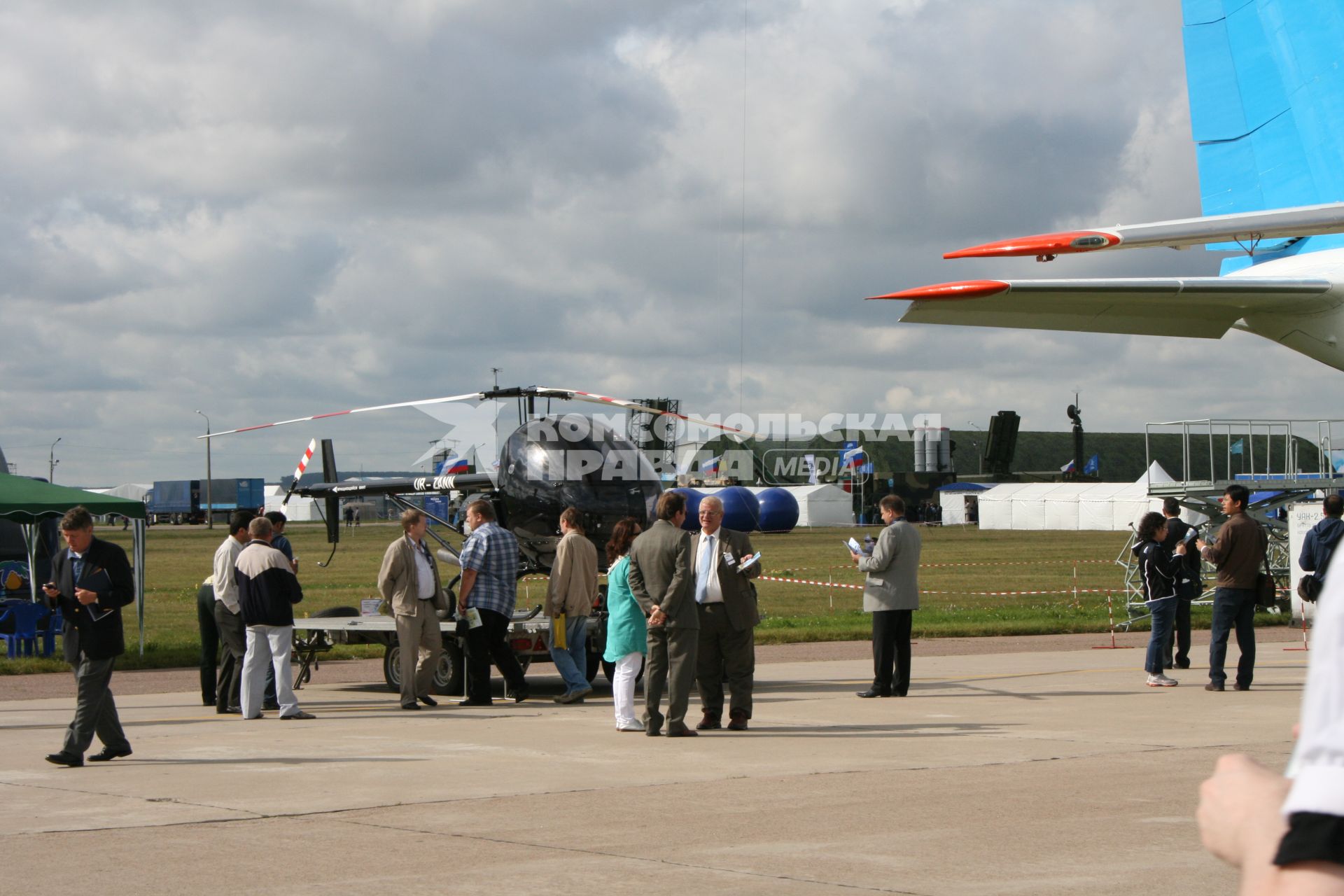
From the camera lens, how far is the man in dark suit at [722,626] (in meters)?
10.6

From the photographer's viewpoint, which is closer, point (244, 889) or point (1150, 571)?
Result: point (244, 889)

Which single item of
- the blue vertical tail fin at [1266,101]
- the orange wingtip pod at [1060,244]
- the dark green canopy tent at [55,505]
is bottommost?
the dark green canopy tent at [55,505]

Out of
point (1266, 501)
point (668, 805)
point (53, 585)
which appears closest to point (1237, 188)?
point (668, 805)

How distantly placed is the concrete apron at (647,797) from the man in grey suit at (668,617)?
25 centimetres

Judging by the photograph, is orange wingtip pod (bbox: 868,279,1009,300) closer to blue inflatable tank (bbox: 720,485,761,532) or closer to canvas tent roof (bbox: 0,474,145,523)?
canvas tent roof (bbox: 0,474,145,523)

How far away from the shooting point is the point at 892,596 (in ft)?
40.8

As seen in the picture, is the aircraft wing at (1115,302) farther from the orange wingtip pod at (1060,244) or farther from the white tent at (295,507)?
the white tent at (295,507)

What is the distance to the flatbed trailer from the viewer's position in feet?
42.0

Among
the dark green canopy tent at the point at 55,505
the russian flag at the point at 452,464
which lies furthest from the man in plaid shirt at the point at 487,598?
the russian flag at the point at 452,464

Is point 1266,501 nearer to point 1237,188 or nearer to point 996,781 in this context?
point 1237,188

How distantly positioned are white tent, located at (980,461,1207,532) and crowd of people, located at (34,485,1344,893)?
5069cm

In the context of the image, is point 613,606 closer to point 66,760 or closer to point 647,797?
point 647,797

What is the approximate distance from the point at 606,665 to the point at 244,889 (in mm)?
8131

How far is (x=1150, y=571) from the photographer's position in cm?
1359
